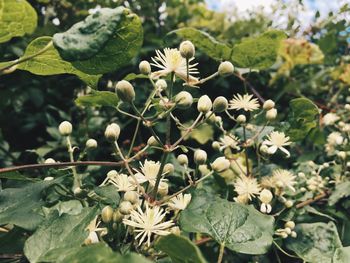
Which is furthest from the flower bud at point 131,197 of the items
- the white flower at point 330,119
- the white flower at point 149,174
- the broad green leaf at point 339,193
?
the white flower at point 330,119

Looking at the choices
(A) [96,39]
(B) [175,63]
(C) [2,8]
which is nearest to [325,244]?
(B) [175,63]

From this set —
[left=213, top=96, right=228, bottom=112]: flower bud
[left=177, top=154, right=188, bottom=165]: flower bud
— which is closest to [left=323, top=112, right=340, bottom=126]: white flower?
[left=177, top=154, right=188, bottom=165]: flower bud

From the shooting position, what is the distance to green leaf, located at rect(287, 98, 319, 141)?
1.34 m

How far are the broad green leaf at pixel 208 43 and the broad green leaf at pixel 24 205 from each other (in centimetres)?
72

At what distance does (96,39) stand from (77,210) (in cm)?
A: 53

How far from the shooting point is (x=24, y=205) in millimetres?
976

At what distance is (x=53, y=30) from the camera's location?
1966 mm

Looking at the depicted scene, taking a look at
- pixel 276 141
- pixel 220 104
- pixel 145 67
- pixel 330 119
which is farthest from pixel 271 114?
pixel 330 119

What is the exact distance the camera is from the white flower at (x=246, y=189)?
121 cm

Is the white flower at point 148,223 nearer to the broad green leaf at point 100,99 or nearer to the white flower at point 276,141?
the broad green leaf at point 100,99

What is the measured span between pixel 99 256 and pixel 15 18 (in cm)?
43

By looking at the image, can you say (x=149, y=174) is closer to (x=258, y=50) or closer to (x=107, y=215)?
(x=107, y=215)

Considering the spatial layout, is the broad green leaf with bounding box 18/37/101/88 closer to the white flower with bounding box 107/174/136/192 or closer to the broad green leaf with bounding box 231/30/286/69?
the white flower with bounding box 107/174/136/192

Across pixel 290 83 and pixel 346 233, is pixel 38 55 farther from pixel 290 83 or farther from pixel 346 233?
pixel 290 83
